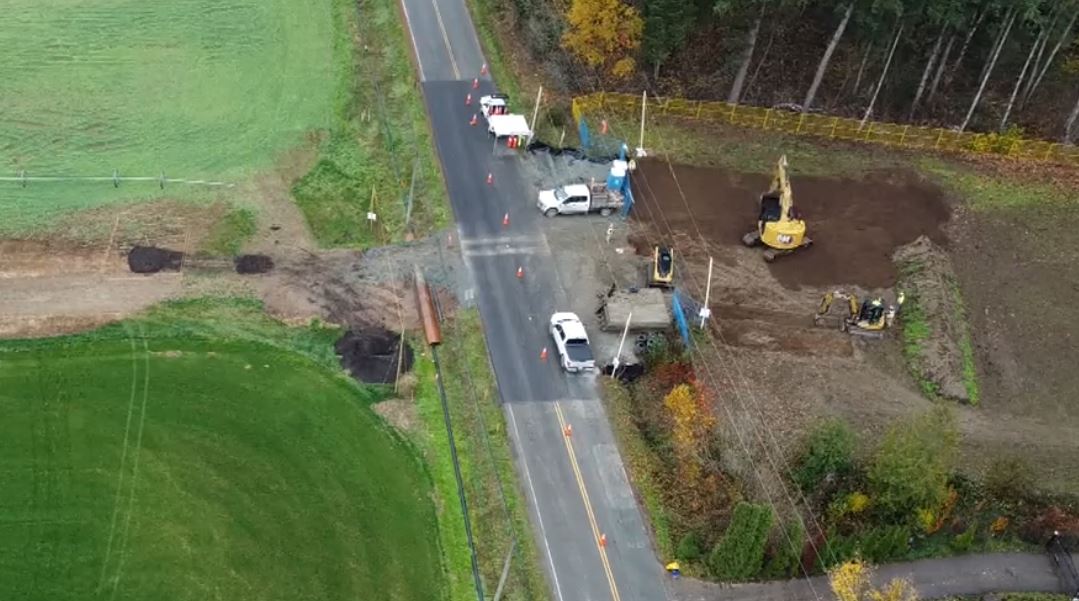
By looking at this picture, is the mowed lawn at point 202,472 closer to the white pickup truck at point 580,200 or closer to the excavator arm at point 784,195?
the white pickup truck at point 580,200

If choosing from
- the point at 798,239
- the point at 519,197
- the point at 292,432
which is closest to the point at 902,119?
the point at 798,239

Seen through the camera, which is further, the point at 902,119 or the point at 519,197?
the point at 902,119

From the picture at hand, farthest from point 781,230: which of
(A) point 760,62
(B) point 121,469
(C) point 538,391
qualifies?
(B) point 121,469

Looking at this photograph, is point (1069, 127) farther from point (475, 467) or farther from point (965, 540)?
point (475, 467)

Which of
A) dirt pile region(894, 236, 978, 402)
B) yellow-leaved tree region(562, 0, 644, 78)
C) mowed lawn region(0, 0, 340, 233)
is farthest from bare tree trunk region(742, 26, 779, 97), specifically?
mowed lawn region(0, 0, 340, 233)

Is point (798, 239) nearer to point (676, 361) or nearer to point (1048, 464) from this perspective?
point (676, 361)
